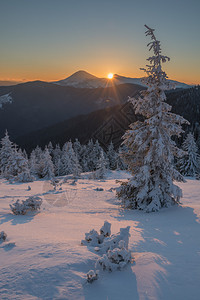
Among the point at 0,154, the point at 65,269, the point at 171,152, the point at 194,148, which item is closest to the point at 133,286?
the point at 65,269

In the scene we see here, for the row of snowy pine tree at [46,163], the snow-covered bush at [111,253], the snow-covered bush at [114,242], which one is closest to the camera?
the snow-covered bush at [111,253]

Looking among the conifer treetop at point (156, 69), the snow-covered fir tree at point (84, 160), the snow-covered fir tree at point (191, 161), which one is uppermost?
the conifer treetop at point (156, 69)

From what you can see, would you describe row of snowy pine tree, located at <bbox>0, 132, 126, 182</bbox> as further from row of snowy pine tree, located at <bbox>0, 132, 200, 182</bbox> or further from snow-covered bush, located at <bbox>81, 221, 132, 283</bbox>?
snow-covered bush, located at <bbox>81, 221, 132, 283</bbox>

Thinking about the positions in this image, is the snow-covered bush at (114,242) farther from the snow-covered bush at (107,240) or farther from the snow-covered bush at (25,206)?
the snow-covered bush at (25,206)

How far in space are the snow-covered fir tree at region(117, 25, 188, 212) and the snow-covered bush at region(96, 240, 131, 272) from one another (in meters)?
7.18

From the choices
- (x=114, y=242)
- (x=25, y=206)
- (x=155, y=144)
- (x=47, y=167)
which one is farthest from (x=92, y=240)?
(x=47, y=167)

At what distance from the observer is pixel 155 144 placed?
35.6 feet

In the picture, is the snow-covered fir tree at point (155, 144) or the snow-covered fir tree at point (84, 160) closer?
the snow-covered fir tree at point (155, 144)

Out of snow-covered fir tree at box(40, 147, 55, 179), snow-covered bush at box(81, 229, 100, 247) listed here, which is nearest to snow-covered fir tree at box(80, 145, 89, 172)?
snow-covered fir tree at box(40, 147, 55, 179)

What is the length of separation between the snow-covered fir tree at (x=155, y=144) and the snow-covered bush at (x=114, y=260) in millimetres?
7177

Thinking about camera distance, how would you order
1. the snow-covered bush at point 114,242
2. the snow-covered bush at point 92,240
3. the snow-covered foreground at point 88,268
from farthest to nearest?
1. the snow-covered bush at point 92,240
2. the snow-covered bush at point 114,242
3. the snow-covered foreground at point 88,268

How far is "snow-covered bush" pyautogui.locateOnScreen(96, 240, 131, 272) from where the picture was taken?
3.65 meters

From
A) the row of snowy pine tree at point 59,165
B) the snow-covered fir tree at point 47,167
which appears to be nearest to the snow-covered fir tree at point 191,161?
the row of snowy pine tree at point 59,165

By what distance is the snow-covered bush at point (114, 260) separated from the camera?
3.65m
